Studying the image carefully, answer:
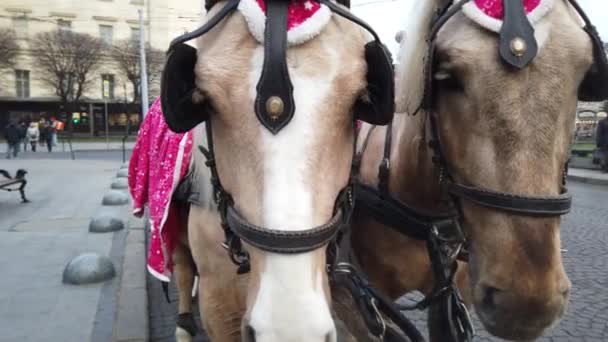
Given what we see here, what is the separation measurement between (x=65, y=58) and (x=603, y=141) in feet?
117

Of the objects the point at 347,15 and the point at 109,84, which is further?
the point at 109,84

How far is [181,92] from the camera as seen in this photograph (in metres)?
1.53

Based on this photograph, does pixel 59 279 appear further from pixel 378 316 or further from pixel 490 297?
pixel 490 297

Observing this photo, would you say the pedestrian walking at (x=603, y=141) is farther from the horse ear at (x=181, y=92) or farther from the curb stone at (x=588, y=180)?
the horse ear at (x=181, y=92)

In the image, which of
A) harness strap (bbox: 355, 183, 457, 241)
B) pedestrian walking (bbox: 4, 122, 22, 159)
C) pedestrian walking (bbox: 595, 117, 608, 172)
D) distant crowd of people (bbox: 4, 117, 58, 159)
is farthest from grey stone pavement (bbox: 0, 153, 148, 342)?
distant crowd of people (bbox: 4, 117, 58, 159)

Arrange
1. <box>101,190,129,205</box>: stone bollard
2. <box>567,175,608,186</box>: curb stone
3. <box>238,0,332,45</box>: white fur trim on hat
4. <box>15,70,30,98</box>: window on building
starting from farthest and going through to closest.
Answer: <box>15,70,30,98</box>: window on building, <box>567,175,608,186</box>: curb stone, <box>101,190,129,205</box>: stone bollard, <box>238,0,332,45</box>: white fur trim on hat

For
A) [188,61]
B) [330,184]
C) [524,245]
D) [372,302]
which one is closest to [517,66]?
[524,245]

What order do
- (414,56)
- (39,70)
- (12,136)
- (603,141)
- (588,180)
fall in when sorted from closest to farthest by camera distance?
(414,56) < (588,180) < (603,141) < (12,136) < (39,70)

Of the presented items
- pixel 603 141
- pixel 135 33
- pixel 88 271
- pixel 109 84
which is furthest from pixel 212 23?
pixel 135 33

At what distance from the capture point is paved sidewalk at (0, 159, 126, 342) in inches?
152

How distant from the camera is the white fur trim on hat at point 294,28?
1.41 m

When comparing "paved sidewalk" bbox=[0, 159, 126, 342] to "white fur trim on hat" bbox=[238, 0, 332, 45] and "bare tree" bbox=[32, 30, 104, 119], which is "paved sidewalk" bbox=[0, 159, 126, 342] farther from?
"bare tree" bbox=[32, 30, 104, 119]

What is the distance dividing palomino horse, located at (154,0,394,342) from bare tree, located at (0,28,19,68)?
40000 mm

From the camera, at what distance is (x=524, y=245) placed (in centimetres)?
152
